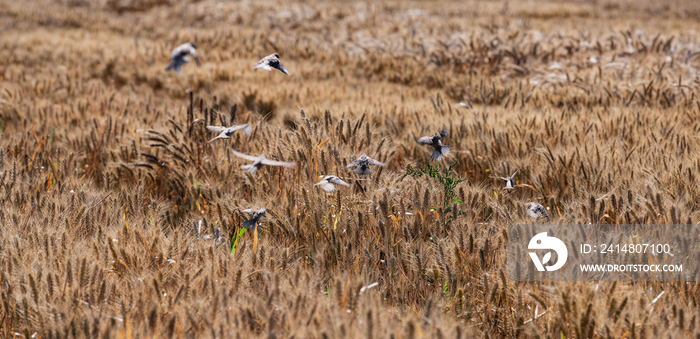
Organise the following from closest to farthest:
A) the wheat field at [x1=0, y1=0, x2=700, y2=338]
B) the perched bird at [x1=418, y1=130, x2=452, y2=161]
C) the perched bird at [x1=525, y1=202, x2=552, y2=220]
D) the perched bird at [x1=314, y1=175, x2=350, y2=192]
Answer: the wheat field at [x1=0, y1=0, x2=700, y2=338] < the perched bird at [x1=314, y1=175, x2=350, y2=192] < the perched bird at [x1=525, y1=202, x2=552, y2=220] < the perched bird at [x1=418, y1=130, x2=452, y2=161]

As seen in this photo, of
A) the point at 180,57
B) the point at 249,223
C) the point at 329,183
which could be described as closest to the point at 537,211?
the point at 329,183

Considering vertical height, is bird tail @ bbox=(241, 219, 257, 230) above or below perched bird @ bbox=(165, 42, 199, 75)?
below

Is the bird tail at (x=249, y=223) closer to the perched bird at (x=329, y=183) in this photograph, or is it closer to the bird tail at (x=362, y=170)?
the perched bird at (x=329, y=183)

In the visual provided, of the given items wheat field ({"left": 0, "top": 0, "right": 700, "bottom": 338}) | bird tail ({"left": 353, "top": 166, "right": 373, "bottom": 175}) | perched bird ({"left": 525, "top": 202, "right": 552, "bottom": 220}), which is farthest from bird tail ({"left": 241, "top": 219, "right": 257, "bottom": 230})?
perched bird ({"left": 525, "top": 202, "right": 552, "bottom": 220})

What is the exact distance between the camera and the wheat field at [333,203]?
1337 millimetres

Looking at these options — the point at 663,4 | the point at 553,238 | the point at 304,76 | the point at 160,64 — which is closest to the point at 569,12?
the point at 663,4

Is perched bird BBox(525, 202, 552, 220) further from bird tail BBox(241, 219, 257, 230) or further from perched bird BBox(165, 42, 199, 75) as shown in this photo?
perched bird BBox(165, 42, 199, 75)

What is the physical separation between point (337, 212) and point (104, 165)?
2.10 meters

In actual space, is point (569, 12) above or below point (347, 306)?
above

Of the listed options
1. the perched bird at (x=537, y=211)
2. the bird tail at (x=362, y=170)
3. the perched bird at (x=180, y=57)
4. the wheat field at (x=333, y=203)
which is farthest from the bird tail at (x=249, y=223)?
the perched bird at (x=537, y=211)

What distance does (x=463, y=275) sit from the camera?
1693 mm

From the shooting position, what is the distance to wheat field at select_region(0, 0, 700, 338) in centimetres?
134

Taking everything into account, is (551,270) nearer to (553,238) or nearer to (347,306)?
(553,238)

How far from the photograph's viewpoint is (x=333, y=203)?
2.16 metres
